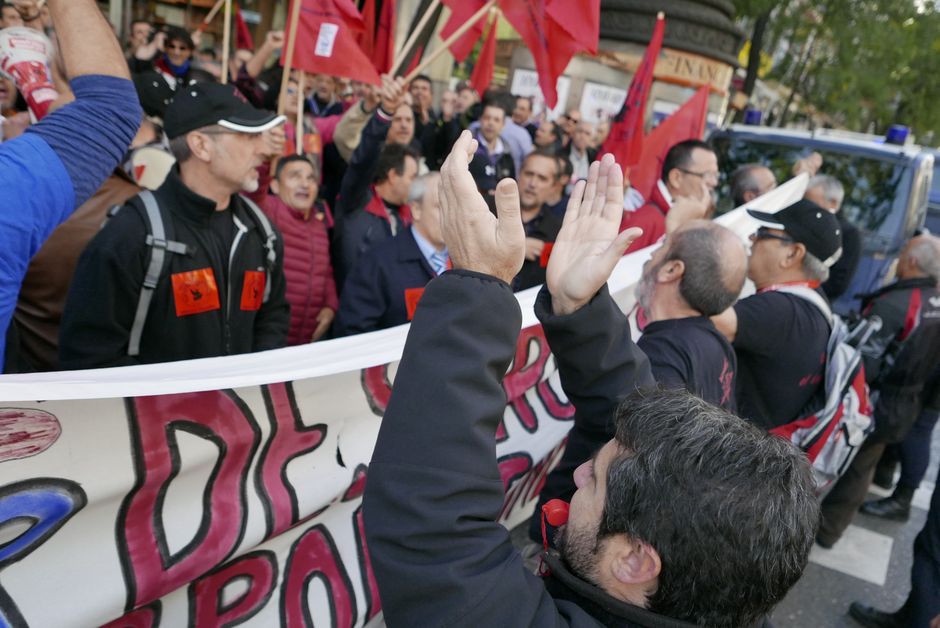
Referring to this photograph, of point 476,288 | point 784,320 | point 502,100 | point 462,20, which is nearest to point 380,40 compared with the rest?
point 462,20

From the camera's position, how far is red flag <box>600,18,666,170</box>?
15.7 ft

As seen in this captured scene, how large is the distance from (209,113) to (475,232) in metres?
1.81

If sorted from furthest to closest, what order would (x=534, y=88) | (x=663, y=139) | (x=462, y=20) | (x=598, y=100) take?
(x=598, y=100)
(x=534, y=88)
(x=663, y=139)
(x=462, y=20)

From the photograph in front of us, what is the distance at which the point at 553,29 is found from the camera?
4.10 m

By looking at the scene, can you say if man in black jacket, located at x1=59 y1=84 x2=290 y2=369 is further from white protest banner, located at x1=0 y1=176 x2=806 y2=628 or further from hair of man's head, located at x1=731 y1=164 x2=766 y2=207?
hair of man's head, located at x1=731 y1=164 x2=766 y2=207

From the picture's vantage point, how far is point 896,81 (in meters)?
16.1

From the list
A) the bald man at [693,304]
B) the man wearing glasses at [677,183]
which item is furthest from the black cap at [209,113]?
the man wearing glasses at [677,183]

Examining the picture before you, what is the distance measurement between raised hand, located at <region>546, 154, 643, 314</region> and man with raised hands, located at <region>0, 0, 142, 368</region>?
0.94 meters

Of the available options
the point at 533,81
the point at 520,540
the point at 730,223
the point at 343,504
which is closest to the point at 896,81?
the point at 533,81

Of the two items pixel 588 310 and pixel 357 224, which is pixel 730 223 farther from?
pixel 588 310

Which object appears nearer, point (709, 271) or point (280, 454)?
point (280, 454)

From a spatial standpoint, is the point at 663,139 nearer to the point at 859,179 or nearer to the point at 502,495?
the point at 859,179

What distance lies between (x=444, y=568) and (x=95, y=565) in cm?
71

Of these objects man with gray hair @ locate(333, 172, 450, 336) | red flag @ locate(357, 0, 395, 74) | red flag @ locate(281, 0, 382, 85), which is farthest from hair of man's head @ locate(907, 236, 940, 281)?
red flag @ locate(357, 0, 395, 74)
